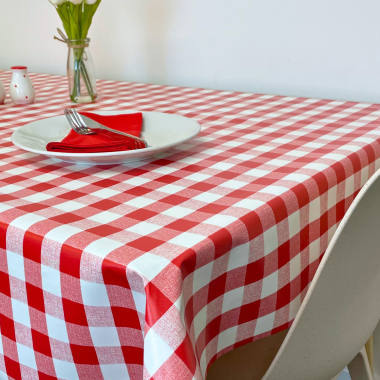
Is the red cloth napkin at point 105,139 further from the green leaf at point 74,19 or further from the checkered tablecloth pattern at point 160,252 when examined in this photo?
the green leaf at point 74,19

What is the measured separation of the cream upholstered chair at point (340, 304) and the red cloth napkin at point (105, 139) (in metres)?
0.40

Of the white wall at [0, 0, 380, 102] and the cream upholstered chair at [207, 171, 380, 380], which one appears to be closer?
the cream upholstered chair at [207, 171, 380, 380]

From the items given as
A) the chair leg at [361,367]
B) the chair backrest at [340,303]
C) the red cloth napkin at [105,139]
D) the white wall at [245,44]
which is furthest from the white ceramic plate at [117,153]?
A: the white wall at [245,44]

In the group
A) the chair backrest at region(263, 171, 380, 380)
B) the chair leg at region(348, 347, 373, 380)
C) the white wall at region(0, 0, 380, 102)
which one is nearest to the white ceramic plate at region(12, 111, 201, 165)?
the chair backrest at region(263, 171, 380, 380)

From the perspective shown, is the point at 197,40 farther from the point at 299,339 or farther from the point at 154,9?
the point at 299,339

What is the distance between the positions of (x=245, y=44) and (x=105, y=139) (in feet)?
2.81

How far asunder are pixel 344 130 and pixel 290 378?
0.53 metres

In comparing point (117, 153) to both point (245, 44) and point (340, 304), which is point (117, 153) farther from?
point (245, 44)

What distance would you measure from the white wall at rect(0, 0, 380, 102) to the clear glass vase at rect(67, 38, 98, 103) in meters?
0.47

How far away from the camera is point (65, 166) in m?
0.82

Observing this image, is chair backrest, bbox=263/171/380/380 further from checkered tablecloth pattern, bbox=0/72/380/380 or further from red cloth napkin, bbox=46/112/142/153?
red cloth napkin, bbox=46/112/142/153

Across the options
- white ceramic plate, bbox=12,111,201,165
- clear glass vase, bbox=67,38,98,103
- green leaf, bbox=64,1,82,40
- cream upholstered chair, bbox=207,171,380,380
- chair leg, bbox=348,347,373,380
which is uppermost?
green leaf, bbox=64,1,82,40

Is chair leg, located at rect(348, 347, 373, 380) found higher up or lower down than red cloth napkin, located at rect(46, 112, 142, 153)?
lower down

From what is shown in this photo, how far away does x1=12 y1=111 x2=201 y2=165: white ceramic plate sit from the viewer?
78 centimetres
